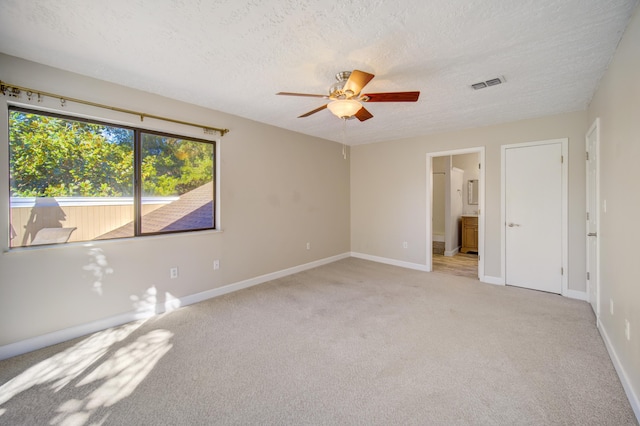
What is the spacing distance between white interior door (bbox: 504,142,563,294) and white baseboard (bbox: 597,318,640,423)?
1.43 m

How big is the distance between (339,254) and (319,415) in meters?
4.14

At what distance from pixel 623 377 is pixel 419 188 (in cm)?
351

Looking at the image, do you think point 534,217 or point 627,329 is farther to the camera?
point 534,217

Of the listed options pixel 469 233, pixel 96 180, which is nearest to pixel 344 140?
pixel 469 233

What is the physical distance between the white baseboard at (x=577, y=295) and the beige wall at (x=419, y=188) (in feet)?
0.15

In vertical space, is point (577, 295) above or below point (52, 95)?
below

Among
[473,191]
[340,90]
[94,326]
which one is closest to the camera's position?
[340,90]

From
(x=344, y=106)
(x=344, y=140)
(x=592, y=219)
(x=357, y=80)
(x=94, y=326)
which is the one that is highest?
(x=344, y=140)

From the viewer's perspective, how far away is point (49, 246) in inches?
99.1

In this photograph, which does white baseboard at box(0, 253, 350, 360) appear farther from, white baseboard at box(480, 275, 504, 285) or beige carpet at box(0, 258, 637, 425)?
white baseboard at box(480, 275, 504, 285)

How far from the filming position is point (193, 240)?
3469mm

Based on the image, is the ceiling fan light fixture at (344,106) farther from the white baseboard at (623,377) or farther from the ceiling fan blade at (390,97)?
the white baseboard at (623,377)

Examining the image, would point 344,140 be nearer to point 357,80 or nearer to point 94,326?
point 357,80

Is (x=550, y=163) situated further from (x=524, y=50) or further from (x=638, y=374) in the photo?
(x=638, y=374)
